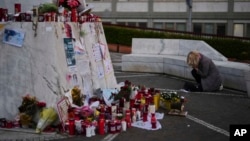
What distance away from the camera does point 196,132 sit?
25.2 ft

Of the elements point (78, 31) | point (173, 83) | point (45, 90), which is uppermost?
point (78, 31)

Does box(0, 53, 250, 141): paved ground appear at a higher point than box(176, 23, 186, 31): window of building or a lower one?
lower

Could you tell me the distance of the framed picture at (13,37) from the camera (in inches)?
316

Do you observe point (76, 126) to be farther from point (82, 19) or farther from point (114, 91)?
point (82, 19)

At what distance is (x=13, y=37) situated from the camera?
809 cm

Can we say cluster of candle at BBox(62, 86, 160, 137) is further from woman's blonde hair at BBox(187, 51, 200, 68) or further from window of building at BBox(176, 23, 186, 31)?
window of building at BBox(176, 23, 186, 31)

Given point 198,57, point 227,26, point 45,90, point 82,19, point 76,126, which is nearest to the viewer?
point 76,126

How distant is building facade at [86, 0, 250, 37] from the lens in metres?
32.2

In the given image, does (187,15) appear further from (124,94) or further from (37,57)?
(37,57)

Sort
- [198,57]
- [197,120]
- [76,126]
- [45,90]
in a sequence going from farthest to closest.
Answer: [198,57] → [197,120] → [45,90] → [76,126]

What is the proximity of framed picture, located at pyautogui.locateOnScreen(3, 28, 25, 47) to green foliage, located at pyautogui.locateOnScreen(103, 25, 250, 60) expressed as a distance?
57.9 ft

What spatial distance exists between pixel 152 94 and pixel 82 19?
2411mm

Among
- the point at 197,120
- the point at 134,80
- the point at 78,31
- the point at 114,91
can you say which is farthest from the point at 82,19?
the point at 134,80

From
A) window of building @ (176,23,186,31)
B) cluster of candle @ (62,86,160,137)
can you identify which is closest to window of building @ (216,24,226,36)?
window of building @ (176,23,186,31)
